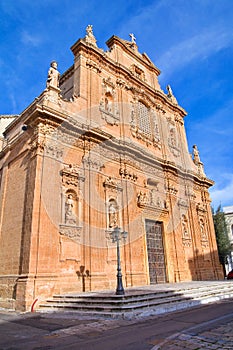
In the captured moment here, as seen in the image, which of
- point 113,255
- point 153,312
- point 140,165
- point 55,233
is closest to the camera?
point 153,312

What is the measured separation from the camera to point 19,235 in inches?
428

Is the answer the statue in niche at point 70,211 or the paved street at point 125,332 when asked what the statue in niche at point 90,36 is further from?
the paved street at point 125,332

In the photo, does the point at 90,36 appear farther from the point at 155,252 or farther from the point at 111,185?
the point at 155,252

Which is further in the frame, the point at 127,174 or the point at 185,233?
the point at 185,233

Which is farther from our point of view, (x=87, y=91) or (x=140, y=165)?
(x=140, y=165)

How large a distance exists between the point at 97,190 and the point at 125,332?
8.29 meters

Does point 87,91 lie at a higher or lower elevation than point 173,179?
higher

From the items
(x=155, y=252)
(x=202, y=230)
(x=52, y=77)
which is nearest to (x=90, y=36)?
(x=52, y=77)

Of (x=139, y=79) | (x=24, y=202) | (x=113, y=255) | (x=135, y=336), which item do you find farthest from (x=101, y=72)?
(x=135, y=336)

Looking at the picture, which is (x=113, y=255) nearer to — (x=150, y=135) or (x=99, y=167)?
(x=99, y=167)

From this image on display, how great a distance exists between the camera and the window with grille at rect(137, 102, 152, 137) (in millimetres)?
18828

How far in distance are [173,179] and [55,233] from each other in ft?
35.7

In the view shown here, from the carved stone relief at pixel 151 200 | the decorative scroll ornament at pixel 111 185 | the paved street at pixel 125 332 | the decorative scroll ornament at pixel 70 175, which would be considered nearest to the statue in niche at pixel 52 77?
the decorative scroll ornament at pixel 70 175

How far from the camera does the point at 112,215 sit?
13.4 meters
